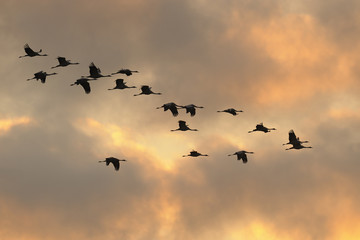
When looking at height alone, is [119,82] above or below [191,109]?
above

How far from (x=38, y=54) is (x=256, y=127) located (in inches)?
1167

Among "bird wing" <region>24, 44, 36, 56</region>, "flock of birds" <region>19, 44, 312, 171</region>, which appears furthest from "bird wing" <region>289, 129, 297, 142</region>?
"bird wing" <region>24, 44, 36, 56</region>

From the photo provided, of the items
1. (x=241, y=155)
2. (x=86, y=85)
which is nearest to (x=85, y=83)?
(x=86, y=85)

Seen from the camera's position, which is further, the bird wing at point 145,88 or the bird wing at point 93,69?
the bird wing at point 145,88

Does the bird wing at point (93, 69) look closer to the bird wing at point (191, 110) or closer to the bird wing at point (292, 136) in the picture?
the bird wing at point (191, 110)

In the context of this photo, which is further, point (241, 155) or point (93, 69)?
point (241, 155)

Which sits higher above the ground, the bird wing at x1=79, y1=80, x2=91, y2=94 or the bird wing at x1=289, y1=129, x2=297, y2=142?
the bird wing at x1=79, y1=80, x2=91, y2=94

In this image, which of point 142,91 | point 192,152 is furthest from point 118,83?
point 192,152

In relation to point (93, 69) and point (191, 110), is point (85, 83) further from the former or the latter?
point (191, 110)

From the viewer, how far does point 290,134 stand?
181 metres

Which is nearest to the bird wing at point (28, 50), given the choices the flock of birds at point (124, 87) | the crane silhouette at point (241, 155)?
the flock of birds at point (124, 87)

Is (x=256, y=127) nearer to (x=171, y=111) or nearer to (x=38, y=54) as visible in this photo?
(x=171, y=111)

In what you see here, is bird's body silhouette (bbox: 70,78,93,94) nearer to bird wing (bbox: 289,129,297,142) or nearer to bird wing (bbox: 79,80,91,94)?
bird wing (bbox: 79,80,91,94)

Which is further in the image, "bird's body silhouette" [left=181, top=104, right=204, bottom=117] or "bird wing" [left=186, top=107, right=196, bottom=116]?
"bird wing" [left=186, top=107, right=196, bottom=116]
